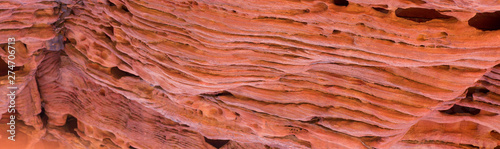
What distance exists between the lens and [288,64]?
376 cm

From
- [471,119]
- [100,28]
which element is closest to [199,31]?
[100,28]

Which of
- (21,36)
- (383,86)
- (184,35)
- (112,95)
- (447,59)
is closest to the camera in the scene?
(447,59)

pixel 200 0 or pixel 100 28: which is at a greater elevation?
pixel 200 0

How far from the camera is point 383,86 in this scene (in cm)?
364

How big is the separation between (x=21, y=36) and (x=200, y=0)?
284 cm

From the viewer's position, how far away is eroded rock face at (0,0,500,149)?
324 centimetres

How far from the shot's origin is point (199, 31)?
148 inches

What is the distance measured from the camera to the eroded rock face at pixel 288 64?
10.6 ft

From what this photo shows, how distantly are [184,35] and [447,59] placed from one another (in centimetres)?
267

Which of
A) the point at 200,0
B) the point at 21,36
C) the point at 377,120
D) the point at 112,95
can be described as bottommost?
the point at 112,95

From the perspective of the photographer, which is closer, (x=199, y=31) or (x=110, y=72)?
(x=199, y=31)

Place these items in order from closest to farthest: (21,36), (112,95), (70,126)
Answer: (21,36) → (112,95) → (70,126)

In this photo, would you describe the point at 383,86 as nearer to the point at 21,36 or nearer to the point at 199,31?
the point at 199,31

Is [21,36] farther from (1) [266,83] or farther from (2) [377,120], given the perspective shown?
(2) [377,120]
